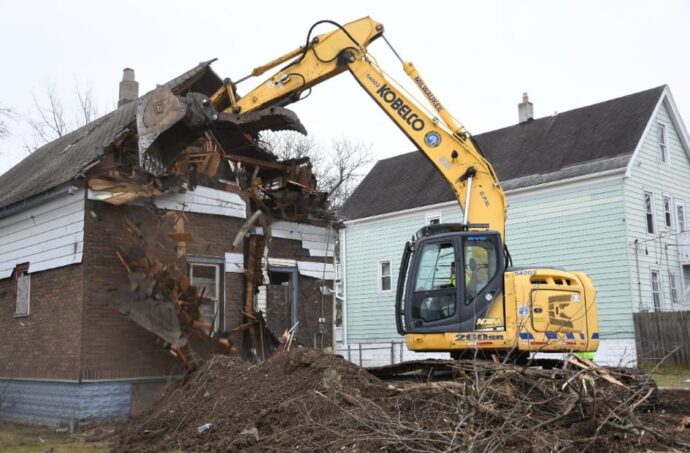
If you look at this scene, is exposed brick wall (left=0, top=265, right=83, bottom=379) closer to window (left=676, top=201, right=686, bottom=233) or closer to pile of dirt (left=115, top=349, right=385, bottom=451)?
pile of dirt (left=115, top=349, right=385, bottom=451)

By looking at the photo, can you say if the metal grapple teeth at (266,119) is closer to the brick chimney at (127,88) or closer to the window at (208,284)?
the window at (208,284)

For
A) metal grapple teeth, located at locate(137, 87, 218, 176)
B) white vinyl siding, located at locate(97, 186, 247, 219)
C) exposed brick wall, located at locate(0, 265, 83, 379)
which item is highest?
metal grapple teeth, located at locate(137, 87, 218, 176)

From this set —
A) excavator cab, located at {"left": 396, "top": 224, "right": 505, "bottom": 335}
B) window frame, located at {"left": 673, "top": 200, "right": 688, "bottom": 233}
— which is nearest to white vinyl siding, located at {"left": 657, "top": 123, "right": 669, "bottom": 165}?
window frame, located at {"left": 673, "top": 200, "right": 688, "bottom": 233}

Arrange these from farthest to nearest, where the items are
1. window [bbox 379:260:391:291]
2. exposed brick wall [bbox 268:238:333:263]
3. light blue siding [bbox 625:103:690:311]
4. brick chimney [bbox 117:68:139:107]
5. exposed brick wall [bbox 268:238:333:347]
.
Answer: window [bbox 379:260:391:291] → light blue siding [bbox 625:103:690:311] → brick chimney [bbox 117:68:139:107] → exposed brick wall [bbox 268:238:333:347] → exposed brick wall [bbox 268:238:333:263]

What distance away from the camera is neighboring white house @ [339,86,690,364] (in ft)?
67.4

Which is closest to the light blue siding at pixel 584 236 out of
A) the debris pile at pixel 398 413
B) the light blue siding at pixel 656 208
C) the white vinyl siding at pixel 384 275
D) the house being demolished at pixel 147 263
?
the light blue siding at pixel 656 208

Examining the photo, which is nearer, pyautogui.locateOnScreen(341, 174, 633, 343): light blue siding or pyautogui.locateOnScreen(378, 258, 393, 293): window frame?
pyautogui.locateOnScreen(341, 174, 633, 343): light blue siding

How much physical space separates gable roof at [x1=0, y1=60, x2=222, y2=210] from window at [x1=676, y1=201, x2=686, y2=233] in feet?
54.8

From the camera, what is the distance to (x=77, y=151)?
13.9 m

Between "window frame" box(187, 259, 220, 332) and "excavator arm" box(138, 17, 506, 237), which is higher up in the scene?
"excavator arm" box(138, 17, 506, 237)

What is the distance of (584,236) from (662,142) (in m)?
5.04

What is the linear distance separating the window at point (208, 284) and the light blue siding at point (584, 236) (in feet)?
41.7

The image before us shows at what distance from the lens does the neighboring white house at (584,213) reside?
20547mm

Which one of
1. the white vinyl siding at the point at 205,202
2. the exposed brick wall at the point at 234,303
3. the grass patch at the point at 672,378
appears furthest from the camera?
the grass patch at the point at 672,378
